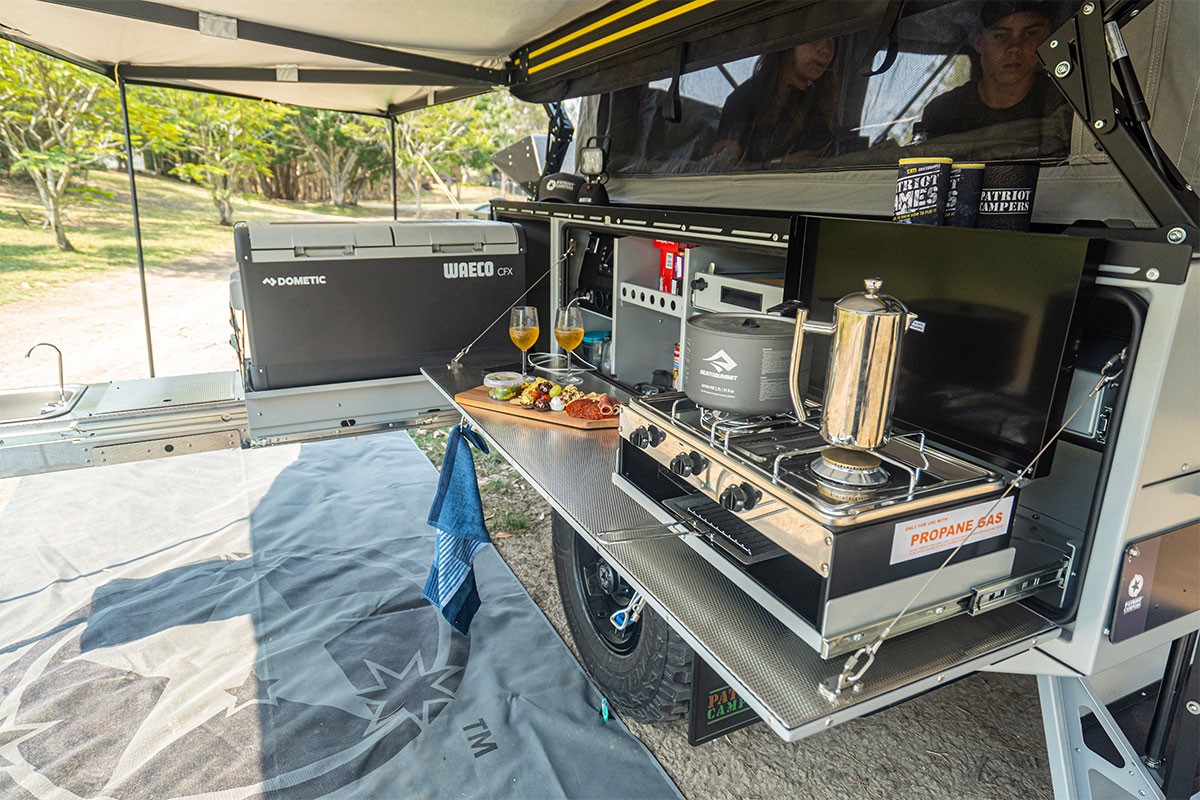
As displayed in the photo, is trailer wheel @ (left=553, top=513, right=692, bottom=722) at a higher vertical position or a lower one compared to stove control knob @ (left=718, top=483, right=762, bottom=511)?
lower

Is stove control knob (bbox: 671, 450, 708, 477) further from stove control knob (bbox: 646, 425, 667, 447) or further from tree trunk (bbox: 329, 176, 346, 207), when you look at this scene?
tree trunk (bbox: 329, 176, 346, 207)

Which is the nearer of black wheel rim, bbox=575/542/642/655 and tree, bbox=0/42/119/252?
black wheel rim, bbox=575/542/642/655

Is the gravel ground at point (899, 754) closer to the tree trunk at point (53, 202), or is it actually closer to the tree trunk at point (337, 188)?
the tree trunk at point (53, 202)

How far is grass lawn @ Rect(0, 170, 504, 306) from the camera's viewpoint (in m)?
8.97

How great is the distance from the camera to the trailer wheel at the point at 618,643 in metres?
1.65

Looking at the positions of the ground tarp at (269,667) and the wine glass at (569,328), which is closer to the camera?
the ground tarp at (269,667)

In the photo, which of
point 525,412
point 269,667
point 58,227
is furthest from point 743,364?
point 58,227

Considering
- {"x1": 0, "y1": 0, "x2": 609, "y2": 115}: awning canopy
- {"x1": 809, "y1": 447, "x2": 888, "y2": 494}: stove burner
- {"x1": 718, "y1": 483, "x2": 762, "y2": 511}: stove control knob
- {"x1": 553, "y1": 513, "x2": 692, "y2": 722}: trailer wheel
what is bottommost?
{"x1": 553, "y1": 513, "x2": 692, "y2": 722}: trailer wheel

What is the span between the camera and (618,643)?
1999mm

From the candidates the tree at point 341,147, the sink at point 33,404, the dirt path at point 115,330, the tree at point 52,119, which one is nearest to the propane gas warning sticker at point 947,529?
the sink at point 33,404

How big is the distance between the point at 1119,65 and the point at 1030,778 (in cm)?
186

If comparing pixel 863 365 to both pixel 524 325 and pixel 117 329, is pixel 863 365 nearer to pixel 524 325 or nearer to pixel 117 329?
pixel 524 325

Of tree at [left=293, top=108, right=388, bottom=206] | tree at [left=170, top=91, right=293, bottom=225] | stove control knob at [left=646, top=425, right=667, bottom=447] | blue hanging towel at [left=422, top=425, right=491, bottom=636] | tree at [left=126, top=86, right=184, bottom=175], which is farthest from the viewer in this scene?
tree at [left=293, top=108, right=388, bottom=206]

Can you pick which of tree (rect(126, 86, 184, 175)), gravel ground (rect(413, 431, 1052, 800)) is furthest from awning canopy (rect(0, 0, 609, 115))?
tree (rect(126, 86, 184, 175))
